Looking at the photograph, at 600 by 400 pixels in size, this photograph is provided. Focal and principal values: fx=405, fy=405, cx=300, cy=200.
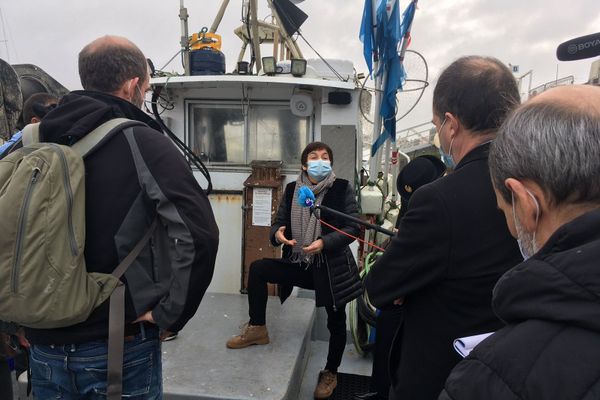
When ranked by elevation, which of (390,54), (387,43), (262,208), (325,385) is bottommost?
(325,385)

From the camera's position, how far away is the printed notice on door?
4.44 meters

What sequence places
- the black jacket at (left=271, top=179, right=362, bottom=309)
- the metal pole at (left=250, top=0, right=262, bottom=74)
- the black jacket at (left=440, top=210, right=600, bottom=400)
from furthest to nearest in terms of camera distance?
1. the metal pole at (left=250, top=0, right=262, bottom=74)
2. the black jacket at (left=271, top=179, right=362, bottom=309)
3. the black jacket at (left=440, top=210, right=600, bottom=400)

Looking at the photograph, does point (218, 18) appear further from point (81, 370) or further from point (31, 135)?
point (81, 370)

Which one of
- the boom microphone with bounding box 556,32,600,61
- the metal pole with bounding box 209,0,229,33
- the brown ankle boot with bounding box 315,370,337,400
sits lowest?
the brown ankle boot with bounding box 315,370,337,400

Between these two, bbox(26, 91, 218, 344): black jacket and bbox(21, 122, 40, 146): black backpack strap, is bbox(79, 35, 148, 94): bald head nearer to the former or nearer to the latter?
bbox(26, 91, 218, 344): black jacket

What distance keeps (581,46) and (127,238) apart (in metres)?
1.62

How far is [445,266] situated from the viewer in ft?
4.31

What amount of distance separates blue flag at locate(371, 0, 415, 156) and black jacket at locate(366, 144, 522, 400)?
129 inches

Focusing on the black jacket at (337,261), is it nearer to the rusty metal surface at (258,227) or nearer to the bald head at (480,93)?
the rusty metal surface at (258,227)

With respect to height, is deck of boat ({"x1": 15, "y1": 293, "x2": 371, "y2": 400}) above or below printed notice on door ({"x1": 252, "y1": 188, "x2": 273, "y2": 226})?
below

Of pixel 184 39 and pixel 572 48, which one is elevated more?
pixel 184 39

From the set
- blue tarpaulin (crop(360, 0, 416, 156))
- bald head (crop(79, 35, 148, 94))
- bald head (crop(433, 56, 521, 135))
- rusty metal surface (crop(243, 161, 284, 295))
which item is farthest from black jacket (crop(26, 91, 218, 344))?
blue tarpaulin (crop(360, 0, 416, 156))

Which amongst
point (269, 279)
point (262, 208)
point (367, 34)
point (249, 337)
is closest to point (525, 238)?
point (269, 279)

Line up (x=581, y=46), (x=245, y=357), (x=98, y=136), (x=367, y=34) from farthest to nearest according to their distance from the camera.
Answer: (x=367, y=34) → (x=245, y=357) → (x=98, y=136) → (x=581, y=46)
